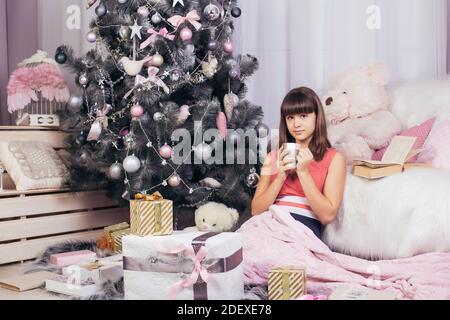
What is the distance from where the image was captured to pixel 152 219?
5.09 ft

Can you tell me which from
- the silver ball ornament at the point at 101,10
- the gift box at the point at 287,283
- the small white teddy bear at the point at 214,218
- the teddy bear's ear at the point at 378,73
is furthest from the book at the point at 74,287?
the teddy bear's ear at the point at 378,73

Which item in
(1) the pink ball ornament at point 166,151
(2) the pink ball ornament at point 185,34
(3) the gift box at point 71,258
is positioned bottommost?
(3) the gift box at point 71,258

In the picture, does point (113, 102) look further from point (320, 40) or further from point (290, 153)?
point (320, 40)

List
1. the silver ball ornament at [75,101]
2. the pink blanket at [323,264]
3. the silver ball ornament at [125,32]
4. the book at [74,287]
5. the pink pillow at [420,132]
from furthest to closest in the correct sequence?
the silver ball ornament at [75,101], the silver ball ornament at [125,32], the pink pillow at [420,132], the book at [74,287], the pink blanket at [323,264]

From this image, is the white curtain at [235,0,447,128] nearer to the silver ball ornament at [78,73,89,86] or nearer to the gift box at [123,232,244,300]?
the silver ball ornament at [78,73,89,86]

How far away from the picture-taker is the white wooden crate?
2.13m

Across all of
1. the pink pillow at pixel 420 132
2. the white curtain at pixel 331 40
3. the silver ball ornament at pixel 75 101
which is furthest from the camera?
the white curtain at pixel 331 40

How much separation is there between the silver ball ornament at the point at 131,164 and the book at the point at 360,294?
2.93 feet

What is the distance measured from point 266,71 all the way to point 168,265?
1.37 metres

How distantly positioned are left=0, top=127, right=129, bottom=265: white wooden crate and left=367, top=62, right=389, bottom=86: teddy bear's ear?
124 cm

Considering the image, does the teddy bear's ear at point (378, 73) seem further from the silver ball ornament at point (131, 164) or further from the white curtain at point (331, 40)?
the silver ball ornament at point (131, 164)

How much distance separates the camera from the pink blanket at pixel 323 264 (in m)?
1.49

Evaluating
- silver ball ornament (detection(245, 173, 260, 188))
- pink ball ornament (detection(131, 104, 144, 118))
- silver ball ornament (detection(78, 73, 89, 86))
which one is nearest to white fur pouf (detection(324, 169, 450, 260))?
silver ball ornament (detection(245, 173, 260, 188))
